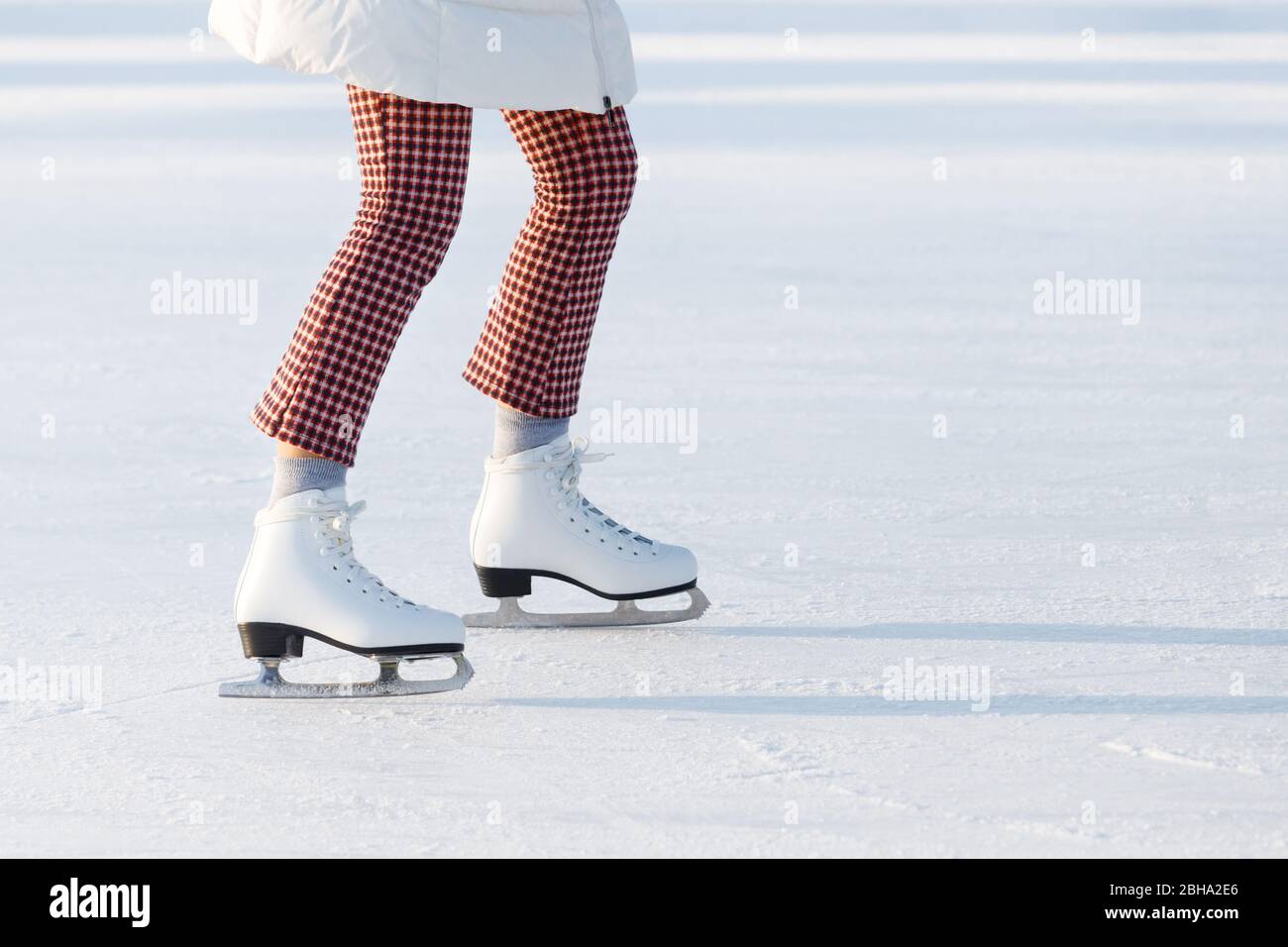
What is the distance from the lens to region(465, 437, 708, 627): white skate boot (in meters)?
2.45

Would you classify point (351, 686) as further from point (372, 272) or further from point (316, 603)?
point (372, 272)

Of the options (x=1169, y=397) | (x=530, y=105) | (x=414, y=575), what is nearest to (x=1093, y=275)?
(x=1169, y=397)

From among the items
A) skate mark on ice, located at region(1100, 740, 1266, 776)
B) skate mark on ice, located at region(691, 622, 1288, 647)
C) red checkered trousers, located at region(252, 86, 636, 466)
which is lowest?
skate mark on ice, located at region(1100, 740, 1266, 776)

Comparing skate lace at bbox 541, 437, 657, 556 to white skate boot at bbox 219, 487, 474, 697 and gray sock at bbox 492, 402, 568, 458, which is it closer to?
gray sock at bbox 492, 402, 568, 458

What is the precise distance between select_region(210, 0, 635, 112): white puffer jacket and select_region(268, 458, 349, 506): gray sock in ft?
1.27

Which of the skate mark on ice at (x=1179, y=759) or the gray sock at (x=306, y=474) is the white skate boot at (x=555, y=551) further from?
the skate mark on ice at (x=1179, y=759)

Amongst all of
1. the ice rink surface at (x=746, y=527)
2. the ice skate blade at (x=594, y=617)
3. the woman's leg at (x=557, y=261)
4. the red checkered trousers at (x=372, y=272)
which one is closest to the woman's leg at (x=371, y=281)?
the red checkered trousers at (x=372, y=272)

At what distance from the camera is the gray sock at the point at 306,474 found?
6.93 ft

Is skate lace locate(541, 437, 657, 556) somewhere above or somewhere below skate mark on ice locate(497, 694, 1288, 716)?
above

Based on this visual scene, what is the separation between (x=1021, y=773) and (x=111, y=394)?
2409 mm

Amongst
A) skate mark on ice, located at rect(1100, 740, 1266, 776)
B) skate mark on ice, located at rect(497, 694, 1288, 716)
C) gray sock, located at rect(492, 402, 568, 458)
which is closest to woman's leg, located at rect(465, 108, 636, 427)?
gray sock, located at rect(492, 402, 568, 458)

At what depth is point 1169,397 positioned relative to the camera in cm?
373

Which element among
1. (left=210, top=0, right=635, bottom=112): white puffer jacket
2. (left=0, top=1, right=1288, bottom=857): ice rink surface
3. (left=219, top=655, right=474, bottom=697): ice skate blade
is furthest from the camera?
(left=219, top=655, right=474, bottom=697): ice skate blade

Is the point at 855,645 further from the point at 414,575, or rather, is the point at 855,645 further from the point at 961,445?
the point at 961,445
